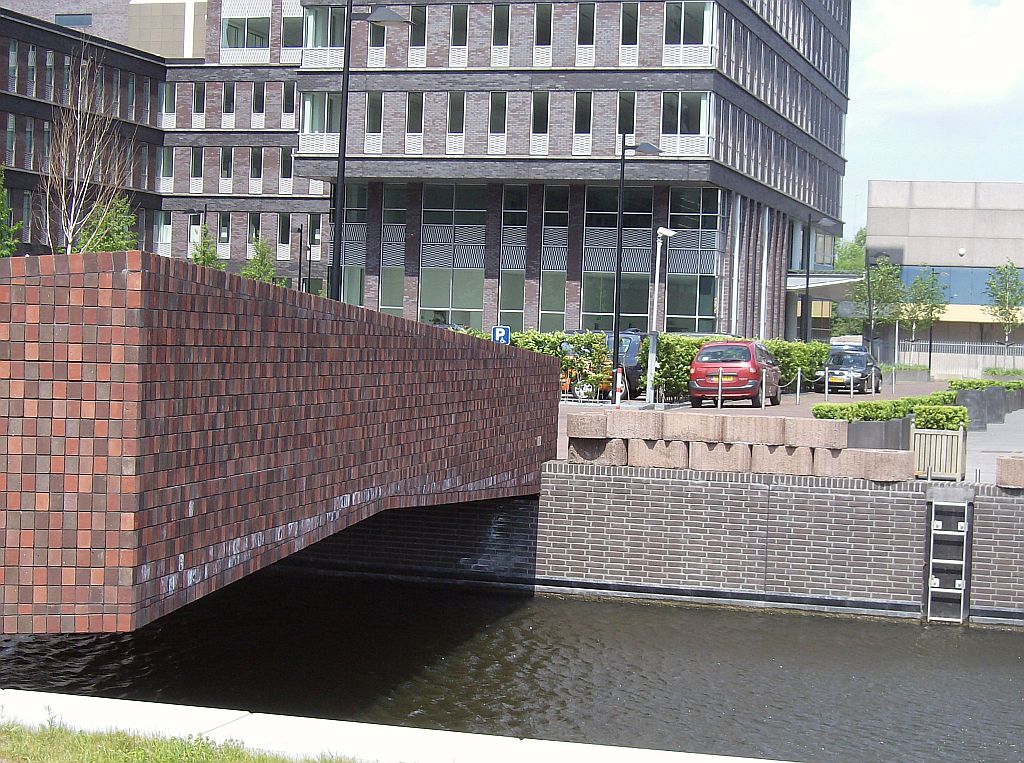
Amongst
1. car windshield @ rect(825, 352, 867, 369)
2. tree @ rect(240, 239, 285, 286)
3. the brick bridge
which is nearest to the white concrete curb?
the brick bridge

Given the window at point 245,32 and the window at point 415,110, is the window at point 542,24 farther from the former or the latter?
the window at point 245,32

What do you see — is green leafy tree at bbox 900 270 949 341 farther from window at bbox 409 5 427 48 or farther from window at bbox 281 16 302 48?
window at bbox 409 5 427 48

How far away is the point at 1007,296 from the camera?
85.1 meters

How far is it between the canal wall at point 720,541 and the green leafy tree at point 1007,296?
68.6 metres

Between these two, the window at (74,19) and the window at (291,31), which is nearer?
the window at (291,31)

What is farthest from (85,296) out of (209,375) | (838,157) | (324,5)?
(838,157)

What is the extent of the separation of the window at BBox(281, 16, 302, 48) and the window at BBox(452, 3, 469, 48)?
20567 mm

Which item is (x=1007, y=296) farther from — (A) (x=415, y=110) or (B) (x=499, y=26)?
(A) (x=415, y=110)

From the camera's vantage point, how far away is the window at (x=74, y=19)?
8575 cm

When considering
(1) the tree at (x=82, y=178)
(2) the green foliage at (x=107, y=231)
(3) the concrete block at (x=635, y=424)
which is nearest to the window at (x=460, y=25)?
(1) the tree at (x=82, y=178)

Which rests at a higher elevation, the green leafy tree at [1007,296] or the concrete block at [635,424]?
the green leafy tree at [1007,296]

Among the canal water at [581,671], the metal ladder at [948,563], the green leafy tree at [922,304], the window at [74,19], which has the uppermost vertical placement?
the window at [74,19]

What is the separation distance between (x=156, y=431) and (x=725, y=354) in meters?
26.7

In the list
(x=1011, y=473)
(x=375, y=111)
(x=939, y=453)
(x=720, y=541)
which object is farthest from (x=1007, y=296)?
(x=720, y=541)
